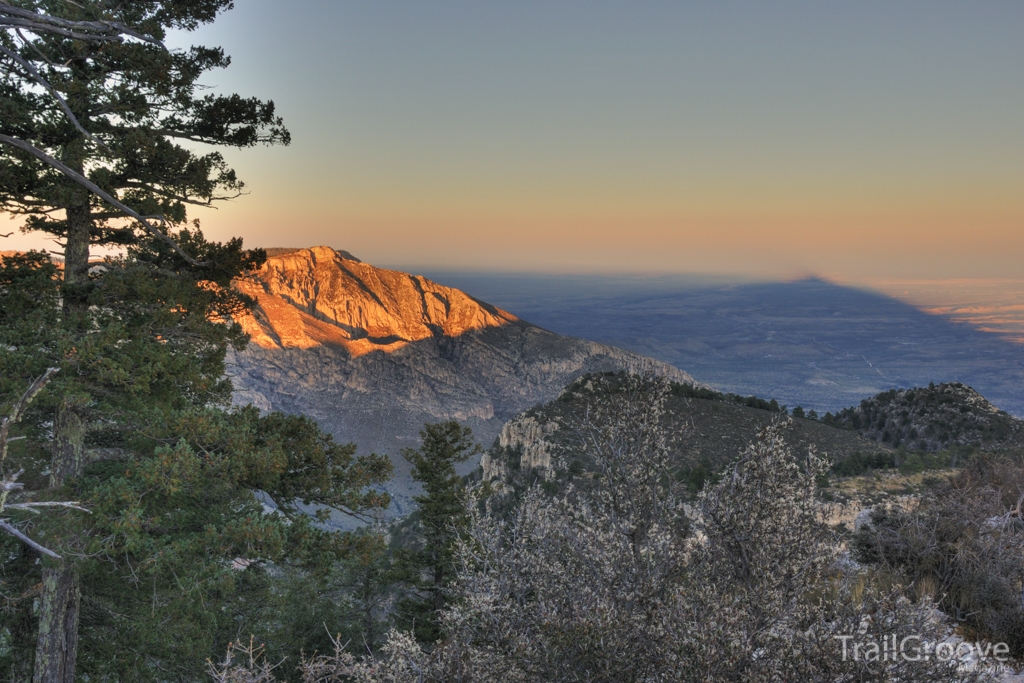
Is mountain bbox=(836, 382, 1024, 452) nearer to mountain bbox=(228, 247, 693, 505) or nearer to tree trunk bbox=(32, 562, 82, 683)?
tree trunk bbox=(32, 562, 82, 683)

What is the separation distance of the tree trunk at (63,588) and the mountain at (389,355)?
366ft

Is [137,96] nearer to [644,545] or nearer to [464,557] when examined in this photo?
[464,557]

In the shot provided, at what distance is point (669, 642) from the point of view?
16.8ft

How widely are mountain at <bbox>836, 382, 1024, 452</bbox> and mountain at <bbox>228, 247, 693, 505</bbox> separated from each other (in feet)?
295

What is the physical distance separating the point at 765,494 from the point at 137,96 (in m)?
11.0

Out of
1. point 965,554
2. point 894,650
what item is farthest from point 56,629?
point 965,554

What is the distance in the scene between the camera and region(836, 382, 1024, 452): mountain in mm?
32062

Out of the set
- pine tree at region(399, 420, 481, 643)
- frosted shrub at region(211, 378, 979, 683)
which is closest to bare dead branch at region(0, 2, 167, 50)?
frosted shrub at region(211, 378, 979, 683)

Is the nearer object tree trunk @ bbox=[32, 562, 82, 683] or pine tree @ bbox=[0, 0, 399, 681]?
pine tree @ bbox=[0, 0, 399, 681]

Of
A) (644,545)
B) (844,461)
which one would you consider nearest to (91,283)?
(644,545)

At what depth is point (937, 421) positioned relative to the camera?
3506cm

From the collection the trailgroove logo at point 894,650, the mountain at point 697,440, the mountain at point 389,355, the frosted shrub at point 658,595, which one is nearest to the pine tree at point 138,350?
the frosted shrub at point 658,595

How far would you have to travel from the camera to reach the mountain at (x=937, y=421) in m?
32.1

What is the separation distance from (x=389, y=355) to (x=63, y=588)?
16993cm
